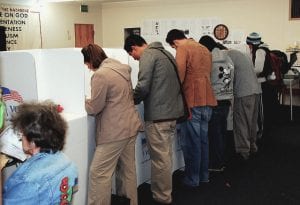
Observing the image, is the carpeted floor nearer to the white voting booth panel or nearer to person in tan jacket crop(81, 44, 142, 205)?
person in tan jacket crop(81, 44, 142, 205)

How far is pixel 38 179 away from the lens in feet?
4.20

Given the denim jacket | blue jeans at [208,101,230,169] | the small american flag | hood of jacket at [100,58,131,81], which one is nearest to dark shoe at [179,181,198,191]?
blue jeans at [208,101,230,169]

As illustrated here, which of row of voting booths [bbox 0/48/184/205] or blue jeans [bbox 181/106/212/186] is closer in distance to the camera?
row of voting booths [bbox 0/48/184/205]

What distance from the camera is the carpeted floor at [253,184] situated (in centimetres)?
292

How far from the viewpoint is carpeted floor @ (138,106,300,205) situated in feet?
9.59

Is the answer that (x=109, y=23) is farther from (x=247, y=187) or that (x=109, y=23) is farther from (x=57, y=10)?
(x=247, y=187)

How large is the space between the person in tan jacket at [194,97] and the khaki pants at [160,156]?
1.13 feet

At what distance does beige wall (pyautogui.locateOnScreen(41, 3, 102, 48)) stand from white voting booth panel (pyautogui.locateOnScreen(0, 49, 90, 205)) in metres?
5.20

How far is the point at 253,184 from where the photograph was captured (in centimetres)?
323

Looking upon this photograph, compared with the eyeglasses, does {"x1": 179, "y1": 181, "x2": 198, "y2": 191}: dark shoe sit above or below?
below

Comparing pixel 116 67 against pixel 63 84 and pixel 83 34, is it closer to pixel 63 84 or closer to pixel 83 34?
pixel 63 84

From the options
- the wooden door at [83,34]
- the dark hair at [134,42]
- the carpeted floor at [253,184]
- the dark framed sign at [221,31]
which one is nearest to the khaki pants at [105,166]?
the carpeted floor at [253,184]

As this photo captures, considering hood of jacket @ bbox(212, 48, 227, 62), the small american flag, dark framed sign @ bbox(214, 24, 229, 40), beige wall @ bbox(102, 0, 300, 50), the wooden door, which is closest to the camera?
the small american flag

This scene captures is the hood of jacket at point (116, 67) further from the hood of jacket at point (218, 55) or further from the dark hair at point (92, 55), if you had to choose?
the hood of jacket at point (218, 55)
